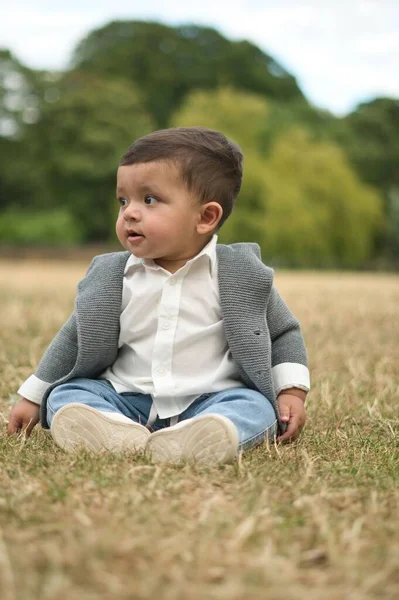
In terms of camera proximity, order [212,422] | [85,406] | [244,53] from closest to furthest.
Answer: [212,422] → [85,406] → [244,53]

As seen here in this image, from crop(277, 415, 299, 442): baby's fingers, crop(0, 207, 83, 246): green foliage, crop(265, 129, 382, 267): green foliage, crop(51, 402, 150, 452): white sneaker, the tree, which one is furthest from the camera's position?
the tree

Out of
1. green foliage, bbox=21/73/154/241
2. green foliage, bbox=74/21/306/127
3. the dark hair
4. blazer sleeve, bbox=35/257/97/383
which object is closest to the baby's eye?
the dark hair

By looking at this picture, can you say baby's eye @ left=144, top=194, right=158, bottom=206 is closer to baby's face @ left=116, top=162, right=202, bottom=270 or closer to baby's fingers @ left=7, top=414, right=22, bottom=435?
baby's face @ left=116, top=162, right=202, bottom=270

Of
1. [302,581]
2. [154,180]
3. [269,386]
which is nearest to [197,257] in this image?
[154,180]

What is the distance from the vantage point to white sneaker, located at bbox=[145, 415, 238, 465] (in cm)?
205

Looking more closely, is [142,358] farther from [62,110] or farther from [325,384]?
[62,110]

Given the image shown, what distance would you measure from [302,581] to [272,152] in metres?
29.9

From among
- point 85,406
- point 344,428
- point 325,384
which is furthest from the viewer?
point 325,384

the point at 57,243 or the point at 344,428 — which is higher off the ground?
the point at 344,428

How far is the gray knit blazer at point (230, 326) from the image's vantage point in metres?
2.49

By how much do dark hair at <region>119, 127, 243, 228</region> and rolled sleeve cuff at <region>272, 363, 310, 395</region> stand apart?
494mm

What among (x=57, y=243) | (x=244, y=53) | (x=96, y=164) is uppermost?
(x=244, y=53)

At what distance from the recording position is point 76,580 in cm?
123

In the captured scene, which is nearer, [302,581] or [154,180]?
[302,581]
